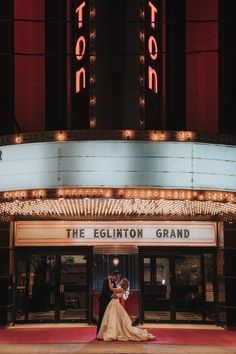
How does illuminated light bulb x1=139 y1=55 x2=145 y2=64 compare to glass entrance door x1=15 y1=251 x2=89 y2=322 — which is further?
glass entrance door x1=15 y1=251 x2=89 y2=322

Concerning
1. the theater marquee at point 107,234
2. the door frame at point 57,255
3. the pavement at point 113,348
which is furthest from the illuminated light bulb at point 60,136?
the door frame at point 57,255

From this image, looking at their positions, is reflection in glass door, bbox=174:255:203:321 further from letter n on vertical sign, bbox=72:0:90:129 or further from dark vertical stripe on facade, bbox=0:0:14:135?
dark vertical stripe on facade, bbox=0:0:14:135

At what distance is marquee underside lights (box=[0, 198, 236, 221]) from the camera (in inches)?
583

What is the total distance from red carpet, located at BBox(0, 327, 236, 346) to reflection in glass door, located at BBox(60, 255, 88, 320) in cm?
99

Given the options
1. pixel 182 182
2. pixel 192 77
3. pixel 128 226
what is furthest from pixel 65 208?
pixel 192 77

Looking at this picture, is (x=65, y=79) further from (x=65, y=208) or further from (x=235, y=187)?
(x=235, y=187)

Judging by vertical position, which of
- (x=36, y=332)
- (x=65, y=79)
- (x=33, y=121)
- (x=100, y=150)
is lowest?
(x=36, y=332)

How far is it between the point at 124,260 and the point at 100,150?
5524 millimetres

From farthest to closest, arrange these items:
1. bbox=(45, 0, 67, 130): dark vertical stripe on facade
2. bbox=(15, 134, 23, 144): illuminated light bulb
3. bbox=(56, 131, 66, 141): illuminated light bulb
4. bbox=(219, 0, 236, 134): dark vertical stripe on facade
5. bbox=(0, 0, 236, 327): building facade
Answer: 1. bbox=(45, 0, 67, 130): dark vertical stripe on facade
2. bbox=(219, 0, 236, 134): dark vertical stripe on facade
3. bbox=(15, 134, 23, 144): illuminated light bulb
4. bbox=(0, 0, 236, 327): building facade
5. bbox=(56, 131, 66, 141): illuminated light bulb

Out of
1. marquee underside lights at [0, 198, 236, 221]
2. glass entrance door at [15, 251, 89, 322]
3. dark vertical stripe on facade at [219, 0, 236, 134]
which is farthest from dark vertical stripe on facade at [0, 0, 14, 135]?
Result: dark vertical stripe on facade at [219, 0, 236, 134]

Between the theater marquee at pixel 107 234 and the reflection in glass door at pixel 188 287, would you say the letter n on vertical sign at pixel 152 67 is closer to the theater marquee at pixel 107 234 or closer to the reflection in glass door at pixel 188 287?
the theater marquee at pixel 107 234

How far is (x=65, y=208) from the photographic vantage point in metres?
16.5

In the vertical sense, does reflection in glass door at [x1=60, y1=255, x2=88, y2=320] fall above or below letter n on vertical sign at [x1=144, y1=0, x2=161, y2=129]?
below

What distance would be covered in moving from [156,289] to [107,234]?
2129 millimetres
